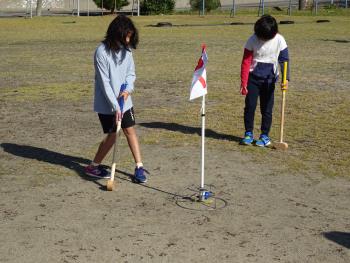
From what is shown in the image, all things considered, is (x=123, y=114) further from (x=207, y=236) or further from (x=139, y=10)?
(x=139, y=10)

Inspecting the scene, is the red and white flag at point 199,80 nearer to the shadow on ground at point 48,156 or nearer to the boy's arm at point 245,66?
the shadow on ground at point 48,156

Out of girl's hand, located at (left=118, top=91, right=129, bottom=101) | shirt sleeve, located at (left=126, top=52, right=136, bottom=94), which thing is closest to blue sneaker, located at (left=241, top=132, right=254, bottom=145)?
shirt sleeve, located at (left=126, top=52, right=136, bottom=94)

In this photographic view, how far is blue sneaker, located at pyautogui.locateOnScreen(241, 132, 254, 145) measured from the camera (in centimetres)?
842

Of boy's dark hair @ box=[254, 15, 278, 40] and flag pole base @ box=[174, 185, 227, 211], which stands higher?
boy's dark hair @ box=[254, 15, 278, 40]

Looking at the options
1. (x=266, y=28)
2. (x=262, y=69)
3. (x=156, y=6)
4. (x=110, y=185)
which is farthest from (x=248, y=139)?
(x=156, y=6)

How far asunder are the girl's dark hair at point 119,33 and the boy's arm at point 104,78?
14cm

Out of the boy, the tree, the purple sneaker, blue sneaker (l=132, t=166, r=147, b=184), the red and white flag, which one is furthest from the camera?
the tree

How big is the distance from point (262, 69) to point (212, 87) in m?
4.77

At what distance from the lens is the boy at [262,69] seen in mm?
8159

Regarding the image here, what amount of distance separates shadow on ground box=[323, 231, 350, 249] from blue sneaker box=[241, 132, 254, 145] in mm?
3086

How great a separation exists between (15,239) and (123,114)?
193cm

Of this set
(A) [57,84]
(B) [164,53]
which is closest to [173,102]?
(A) [57,84]

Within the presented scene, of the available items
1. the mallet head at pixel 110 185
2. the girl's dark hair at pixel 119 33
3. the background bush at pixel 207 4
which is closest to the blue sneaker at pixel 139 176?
the mallet head at pixel 110 185

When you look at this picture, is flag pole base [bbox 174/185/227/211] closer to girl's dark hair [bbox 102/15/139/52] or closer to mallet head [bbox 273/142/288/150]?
girl's dark hair [bbox 102/15/139/52]
